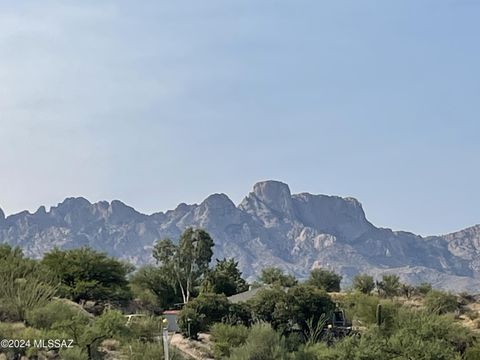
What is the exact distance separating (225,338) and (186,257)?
2771 centimetres

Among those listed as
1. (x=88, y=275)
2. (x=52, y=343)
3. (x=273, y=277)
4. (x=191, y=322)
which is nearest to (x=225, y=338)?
(x=191, y=322)

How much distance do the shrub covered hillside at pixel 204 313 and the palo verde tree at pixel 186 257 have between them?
11 cm

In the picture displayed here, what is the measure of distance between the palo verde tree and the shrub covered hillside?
0.11 meters

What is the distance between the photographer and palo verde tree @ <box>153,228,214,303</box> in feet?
231

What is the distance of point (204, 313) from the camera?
166ft

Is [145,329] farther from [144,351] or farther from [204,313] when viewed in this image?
[204,313]

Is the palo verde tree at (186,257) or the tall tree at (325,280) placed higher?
the palo verde tree at (186,257)

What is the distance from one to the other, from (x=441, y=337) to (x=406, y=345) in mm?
5624

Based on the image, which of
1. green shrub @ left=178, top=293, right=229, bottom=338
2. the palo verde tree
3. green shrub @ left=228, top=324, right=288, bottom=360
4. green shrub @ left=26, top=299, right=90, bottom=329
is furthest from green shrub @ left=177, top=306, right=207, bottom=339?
the palo verde tree

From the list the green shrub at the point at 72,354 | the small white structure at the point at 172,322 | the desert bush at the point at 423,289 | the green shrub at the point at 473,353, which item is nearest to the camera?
the green shrub at the point at 72,354

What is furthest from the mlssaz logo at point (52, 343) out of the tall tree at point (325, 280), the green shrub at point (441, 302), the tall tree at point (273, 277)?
the tall tree at point (325, 280)

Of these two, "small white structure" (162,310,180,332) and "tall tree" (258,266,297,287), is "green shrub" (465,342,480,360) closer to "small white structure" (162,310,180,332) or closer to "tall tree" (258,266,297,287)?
"small white structure" (162,310,180,332)

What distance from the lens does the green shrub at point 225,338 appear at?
1687 inches

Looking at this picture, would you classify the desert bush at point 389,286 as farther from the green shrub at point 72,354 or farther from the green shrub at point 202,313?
the green shrub at point 72,354
